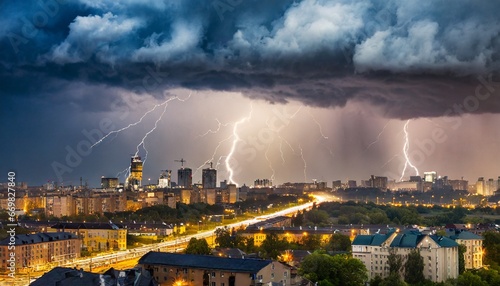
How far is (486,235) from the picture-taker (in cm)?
2820

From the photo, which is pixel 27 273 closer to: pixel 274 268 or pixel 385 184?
pixel 274 268

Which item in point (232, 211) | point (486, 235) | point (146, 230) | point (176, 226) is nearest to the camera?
point (486, 235)

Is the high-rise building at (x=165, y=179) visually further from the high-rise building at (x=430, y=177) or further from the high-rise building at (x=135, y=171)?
the high-rise building at (x=430, y=177)

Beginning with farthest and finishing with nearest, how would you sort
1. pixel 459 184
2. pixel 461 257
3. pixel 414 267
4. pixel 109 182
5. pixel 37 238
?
pixel 459 184
pixel 109 182
pixel 37 238
pixel 461 257
pixel 414 267

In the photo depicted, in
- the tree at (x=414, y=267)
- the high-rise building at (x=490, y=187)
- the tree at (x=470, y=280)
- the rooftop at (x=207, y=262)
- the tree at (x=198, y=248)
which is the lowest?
the tree at (x=470, y=280)

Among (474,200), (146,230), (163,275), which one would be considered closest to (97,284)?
(163,275)

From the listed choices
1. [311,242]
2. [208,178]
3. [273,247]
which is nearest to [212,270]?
[273,247]

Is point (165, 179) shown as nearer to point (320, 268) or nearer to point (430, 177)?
point (430, 177)

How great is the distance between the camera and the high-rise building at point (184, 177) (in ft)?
313

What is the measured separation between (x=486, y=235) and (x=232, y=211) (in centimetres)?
3553

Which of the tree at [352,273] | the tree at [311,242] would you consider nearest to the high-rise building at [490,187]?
the tree at [311,242]

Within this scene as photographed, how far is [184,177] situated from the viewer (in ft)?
314

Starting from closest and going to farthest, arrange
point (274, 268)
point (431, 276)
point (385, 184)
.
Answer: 1. point (274, 268)
2. point (431, 276)
3. point (385, 184)

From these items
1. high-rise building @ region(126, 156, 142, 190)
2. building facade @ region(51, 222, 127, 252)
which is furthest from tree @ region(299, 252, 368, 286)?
high-rise building @ region(126, 156, 142, 190)
